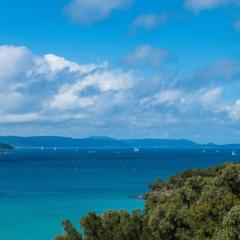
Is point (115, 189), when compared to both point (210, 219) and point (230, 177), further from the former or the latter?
point (210, 219)

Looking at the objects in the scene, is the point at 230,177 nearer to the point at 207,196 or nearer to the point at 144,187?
the point at 207,196

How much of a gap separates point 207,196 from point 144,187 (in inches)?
2743

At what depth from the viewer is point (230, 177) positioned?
4003 cm

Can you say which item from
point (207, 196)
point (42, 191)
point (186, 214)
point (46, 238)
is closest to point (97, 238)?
point (186, 214)

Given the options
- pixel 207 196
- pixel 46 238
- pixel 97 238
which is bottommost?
pixel 46 238

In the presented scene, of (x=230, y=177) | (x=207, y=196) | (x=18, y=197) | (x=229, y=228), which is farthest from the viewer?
(x=18, y=197)

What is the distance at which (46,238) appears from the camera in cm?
5194

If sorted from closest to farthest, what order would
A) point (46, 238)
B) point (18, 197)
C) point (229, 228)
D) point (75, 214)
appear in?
point (229, 228), point (46, 238), point (75, 214), point (18, 197)

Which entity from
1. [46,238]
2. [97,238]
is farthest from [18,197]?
[97,238]

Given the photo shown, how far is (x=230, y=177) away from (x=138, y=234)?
13.0 metres

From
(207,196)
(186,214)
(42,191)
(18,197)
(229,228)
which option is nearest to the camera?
(229,228)

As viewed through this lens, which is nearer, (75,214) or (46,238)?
(46,238)

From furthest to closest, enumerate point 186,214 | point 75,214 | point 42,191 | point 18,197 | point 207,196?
point 42,191, point 18,197, point 75,214, point 207,196, point 186,214

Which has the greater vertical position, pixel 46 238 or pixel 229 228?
pixel 229 228
